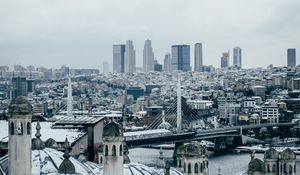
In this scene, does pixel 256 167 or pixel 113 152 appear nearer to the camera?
pixel 113 152

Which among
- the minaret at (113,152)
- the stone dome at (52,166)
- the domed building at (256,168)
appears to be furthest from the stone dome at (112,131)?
the domed building at (256,168)

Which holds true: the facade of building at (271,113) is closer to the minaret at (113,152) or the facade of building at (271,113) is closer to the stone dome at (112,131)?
the stone dome at (112,131)

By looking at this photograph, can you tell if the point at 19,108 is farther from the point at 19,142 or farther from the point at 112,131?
the point at 112,131

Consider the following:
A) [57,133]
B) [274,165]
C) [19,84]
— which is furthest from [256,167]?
[19,84]

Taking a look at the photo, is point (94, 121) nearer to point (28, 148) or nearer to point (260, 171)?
point (260, 171)

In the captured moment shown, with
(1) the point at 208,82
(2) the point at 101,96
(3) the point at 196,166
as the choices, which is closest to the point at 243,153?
(3) the point at 196,166

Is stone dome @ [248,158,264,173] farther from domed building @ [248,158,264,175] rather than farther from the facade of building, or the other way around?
the facade of building
